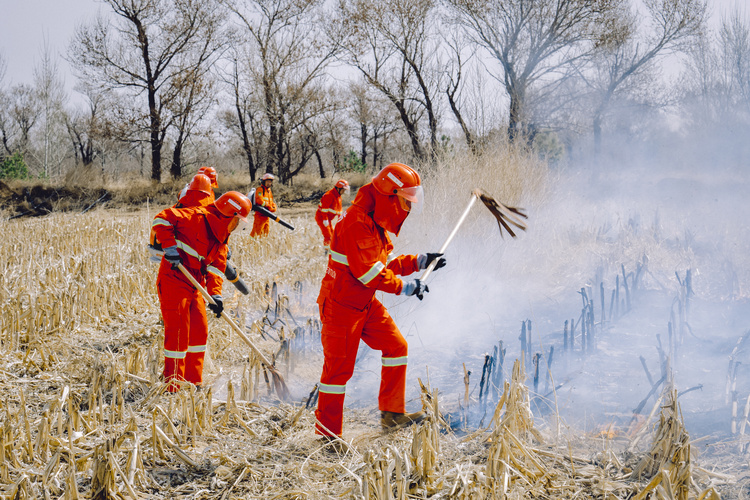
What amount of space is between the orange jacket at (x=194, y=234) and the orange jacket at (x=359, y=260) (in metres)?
1.49

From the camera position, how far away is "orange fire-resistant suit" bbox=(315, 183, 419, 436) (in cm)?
358

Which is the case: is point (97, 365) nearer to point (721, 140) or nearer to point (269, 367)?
point (269, 367)

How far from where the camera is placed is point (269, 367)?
15.5ft

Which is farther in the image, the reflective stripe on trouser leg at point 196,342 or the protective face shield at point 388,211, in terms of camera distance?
the reflective stripe on trouser leg at point 196,342

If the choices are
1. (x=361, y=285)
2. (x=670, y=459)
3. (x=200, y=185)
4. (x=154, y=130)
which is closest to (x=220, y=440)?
(x=361, y=285)

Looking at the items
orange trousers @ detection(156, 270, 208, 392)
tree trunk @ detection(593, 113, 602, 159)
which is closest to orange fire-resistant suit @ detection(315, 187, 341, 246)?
orange trousers @ detection(156, 270, 208, 392)

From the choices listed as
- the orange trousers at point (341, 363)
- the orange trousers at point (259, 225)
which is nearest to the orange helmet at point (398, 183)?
the orange trousers at point (341, 363)

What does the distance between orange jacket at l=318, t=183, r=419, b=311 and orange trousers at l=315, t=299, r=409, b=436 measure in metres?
0.09

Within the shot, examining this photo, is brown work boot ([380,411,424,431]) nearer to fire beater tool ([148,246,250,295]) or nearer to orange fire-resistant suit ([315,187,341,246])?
fire beater tool ([148,246,250,295])

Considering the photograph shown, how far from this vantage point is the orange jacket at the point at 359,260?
3.56 metres

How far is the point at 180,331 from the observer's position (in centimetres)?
454

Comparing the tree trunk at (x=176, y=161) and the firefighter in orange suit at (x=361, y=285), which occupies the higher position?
the tree trunk at (x=176, y=161)

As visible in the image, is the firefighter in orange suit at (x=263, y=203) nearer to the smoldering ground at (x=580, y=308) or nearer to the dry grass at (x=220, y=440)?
the smoldering ground at (x=580, y=308)

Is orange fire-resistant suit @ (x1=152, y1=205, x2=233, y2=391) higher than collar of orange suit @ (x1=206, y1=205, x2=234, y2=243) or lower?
lower
